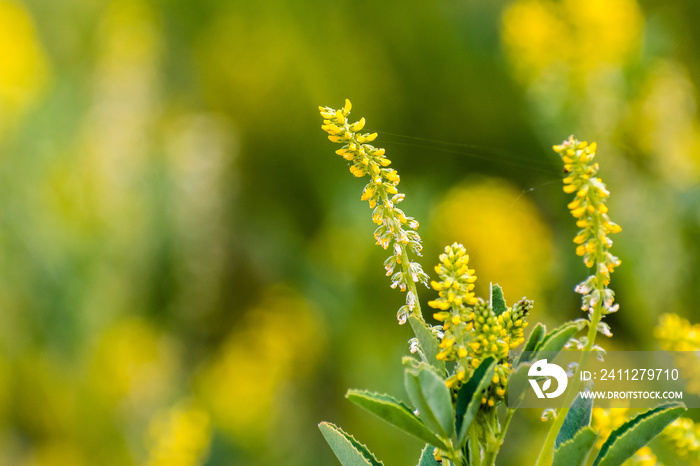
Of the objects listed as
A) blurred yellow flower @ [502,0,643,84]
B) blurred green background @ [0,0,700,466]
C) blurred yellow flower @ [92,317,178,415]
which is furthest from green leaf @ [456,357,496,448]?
blurred yellow flower @ [92,317,178,415]

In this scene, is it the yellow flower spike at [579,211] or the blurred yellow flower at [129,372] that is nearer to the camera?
the yellow flower spike at [579,211]

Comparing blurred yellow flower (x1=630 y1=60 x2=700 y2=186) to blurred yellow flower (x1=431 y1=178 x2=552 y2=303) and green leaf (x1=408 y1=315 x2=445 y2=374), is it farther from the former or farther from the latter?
green leaf (x1=408 y1=315 x2=445 y2=374)

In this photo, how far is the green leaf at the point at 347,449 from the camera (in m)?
0.20


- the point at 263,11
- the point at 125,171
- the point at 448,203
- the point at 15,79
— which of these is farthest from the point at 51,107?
the point at 448,203

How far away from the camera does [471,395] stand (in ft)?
0.61

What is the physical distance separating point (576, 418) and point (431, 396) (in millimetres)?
55

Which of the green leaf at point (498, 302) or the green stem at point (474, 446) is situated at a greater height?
the green leaf at point (498, 302)

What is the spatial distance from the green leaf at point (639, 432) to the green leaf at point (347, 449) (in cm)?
6

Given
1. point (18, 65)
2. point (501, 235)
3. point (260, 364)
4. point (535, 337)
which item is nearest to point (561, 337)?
point (535, 337)

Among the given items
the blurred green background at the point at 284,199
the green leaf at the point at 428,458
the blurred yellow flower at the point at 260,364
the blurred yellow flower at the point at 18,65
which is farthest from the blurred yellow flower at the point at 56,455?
the green leaf at the point at 428,458

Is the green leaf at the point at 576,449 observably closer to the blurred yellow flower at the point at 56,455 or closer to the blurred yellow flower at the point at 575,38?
the blurred yellow flower at the point at 575,38

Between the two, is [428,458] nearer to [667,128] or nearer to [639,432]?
[639,432]

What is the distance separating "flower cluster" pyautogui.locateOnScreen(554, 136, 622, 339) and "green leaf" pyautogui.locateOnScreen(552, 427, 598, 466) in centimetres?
3

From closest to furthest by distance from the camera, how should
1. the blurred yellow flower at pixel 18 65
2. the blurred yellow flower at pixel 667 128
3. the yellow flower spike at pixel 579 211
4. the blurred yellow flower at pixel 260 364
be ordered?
the yellow flower spike at pixel 579 211, the blurred yellow flower at pixel 667 128, the blurred yellow flower at pixel 260 364, the blurred yellow flower at pixel 18 65
